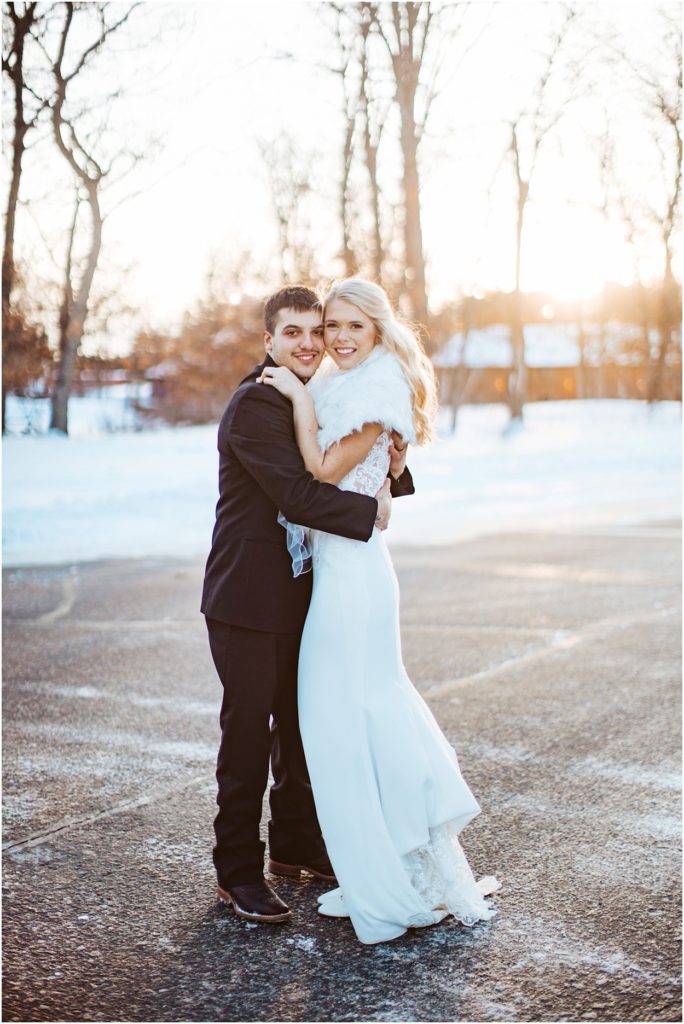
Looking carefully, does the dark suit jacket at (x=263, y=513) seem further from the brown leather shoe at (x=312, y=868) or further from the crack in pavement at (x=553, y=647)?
the crack in pavement at (x=553, y=647)

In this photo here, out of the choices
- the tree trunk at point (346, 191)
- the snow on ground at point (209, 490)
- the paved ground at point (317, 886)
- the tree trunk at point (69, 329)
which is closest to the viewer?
the paved ground at point (317, 886)

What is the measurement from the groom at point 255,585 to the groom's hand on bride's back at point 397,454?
19 centimetres

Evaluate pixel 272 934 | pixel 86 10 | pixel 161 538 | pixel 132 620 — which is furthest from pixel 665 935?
pixel 86 10

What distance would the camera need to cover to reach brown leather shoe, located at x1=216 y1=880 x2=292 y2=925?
12.3 feet

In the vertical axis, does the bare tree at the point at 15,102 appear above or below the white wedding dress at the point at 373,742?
above

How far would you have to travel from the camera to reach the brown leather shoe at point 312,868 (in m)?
4.15

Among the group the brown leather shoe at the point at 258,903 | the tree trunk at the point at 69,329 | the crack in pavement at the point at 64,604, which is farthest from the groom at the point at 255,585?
the tree trunk at the point at 69,329

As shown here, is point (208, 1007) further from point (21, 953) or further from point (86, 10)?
point (86, 10)

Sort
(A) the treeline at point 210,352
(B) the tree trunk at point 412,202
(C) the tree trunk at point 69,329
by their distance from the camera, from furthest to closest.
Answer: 1. (A) the treeline at point 210,352
2. (C) the tree trunk at point 69,329
3. (B) the tree trunk at point 412,202

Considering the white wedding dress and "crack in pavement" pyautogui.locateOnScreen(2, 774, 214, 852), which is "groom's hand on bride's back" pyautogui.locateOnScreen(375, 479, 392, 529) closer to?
the white wedding dress

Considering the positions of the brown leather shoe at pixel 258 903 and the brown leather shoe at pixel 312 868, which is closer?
the brown leather shoe at pixel 258 903

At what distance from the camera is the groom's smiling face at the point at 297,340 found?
3.87 metres

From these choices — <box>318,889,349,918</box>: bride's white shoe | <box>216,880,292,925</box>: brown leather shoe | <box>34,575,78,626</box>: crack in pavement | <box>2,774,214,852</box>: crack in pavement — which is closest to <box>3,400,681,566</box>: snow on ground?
<box>34,575,78,626</box>: crack in pavement

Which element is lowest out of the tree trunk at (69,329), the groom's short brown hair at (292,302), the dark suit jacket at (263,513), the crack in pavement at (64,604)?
the crack in pavement at (64,604)
